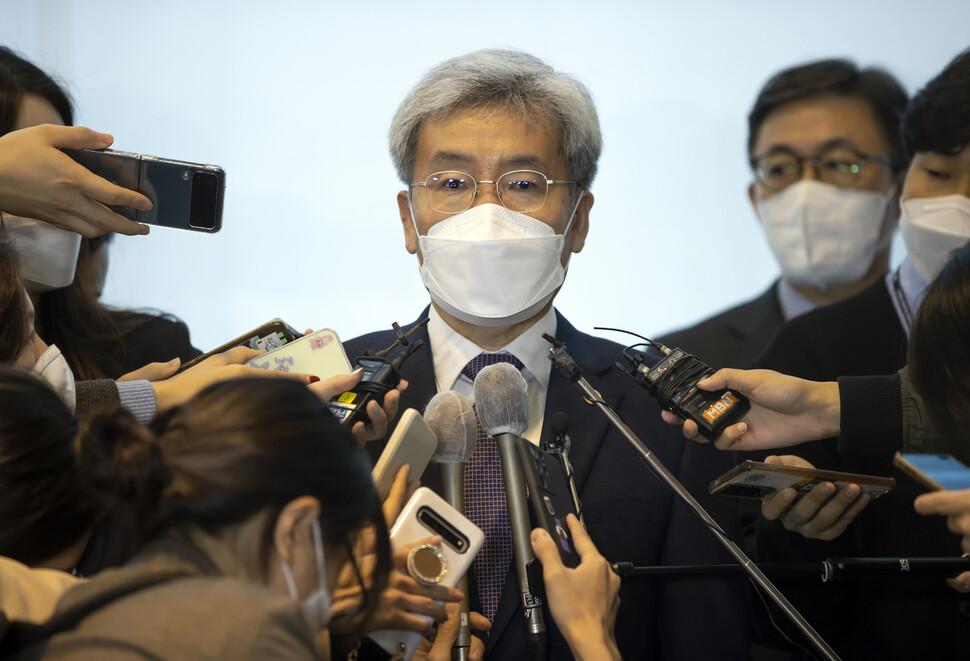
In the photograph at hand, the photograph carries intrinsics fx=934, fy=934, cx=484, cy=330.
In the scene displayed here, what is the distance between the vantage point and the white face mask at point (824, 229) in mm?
3209

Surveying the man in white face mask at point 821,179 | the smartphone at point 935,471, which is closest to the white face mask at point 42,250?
the smartphone at point 935,471

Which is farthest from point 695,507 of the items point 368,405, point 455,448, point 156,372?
point 156,372

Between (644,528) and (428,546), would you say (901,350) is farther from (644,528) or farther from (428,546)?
(428,546)

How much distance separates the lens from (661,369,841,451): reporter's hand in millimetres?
1836

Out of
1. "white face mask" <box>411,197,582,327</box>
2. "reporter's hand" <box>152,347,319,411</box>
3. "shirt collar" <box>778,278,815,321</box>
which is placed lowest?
"shirt collar" <box>778,278,815,321</box>

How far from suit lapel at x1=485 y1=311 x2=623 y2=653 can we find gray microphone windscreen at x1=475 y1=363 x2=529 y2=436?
0.30 m

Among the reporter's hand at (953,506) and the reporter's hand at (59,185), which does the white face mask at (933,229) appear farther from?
the reporter's hand at (59,185)

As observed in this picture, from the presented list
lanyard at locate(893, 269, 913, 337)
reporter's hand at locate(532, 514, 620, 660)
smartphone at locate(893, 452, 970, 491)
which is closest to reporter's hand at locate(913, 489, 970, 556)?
smartphone at locate(893, 452, 970, 491)

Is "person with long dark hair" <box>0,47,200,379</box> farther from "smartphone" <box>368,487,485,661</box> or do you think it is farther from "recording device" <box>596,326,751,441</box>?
"recording device" <box>596,326,751,441</box>

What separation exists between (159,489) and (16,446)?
0.28m

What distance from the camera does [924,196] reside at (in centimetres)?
258

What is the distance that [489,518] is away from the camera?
1.86m

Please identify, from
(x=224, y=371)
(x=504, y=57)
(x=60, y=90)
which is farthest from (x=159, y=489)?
(x=60, y=90)

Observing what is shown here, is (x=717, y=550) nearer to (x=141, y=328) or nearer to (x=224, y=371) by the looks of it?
(x=224, y=371)
